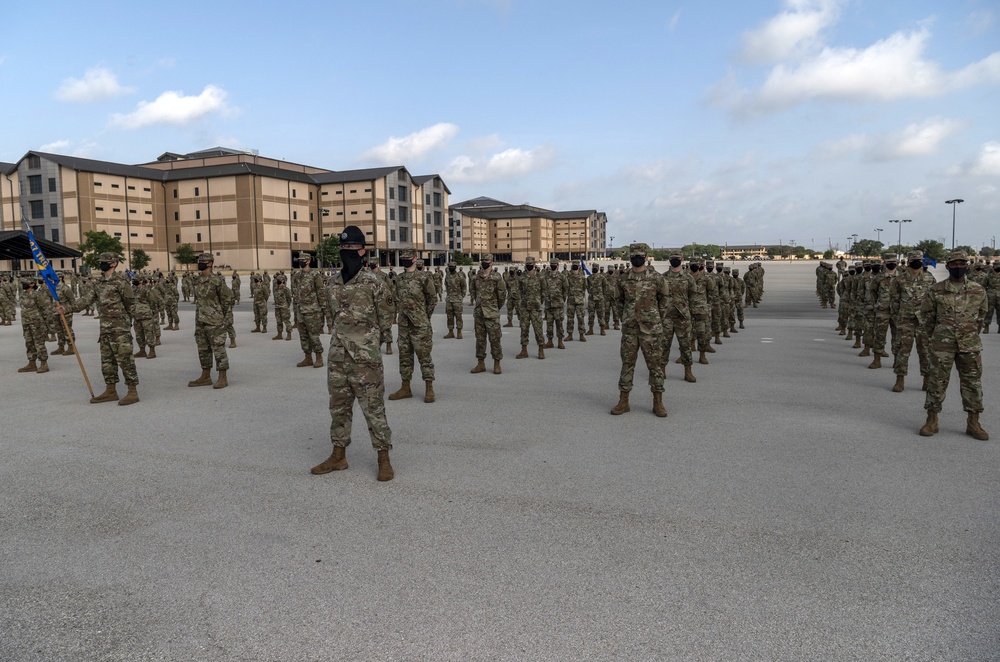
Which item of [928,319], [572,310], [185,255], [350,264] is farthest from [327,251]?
[928,319]

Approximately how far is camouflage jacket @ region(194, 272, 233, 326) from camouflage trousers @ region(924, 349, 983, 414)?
32.5ft

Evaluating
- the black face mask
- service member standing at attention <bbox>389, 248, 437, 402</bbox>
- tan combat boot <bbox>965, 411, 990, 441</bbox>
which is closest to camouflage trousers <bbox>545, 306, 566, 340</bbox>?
service member standing at attention <bbox>389, 248, 437, 402</bbox>

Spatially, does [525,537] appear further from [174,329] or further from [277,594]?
[174,329]

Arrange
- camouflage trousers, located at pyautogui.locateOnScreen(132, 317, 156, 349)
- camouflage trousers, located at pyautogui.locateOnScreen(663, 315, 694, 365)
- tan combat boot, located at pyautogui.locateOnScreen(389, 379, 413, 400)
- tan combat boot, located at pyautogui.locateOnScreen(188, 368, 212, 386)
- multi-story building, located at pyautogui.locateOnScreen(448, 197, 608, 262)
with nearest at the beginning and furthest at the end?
1. tan combat boot, located at pyautogui.locateOnScreen(389, 379, 413, 400)
2. tan combat boot, located at pyautogui.locateOnScreen(188, 368, 212, 386)
3. camouflage trousers, located at pyautogui.locateOnScreen(663, 315, 694, 365)
4. camouflage trousers, located at pyautogui.locateOnScreen(132, 317, 156, 349)
5. multi-story building, located at pyautogui.locateOnScreen(448, 197, 608, 262)

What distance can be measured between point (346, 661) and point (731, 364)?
34.3ft

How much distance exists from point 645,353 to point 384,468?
3.94 meters

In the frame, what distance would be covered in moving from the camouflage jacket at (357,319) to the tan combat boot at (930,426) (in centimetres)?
600

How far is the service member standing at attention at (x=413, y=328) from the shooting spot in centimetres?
926

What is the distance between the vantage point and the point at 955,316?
274 inches

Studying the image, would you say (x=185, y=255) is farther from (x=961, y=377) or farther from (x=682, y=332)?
(x=961, y=377)

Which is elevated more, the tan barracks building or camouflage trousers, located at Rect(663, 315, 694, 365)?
the tan barracks building

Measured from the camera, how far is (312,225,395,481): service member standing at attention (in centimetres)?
569

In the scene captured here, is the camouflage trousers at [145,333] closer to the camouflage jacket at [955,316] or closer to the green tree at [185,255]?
the camouflage jacket at [955,316]

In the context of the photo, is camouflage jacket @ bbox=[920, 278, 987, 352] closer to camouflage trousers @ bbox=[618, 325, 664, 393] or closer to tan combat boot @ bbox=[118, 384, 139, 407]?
camouflage trousers @ bbox=[618, 325, 664, 393]
